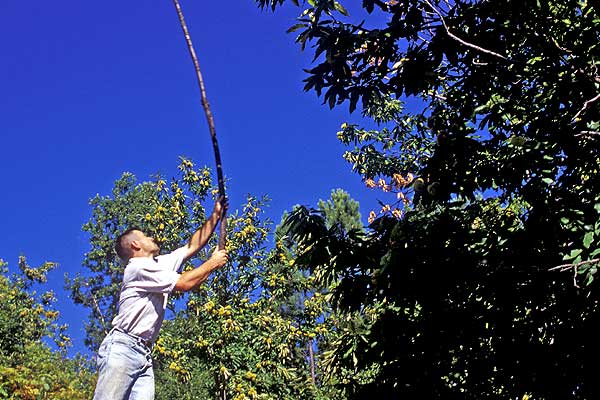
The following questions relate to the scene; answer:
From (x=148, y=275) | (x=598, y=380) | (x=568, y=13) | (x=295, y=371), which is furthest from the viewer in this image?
(x=295, y=371)

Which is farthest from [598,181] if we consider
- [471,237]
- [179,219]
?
[179,219]

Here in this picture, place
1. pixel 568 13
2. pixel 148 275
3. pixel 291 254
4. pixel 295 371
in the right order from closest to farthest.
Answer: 1. pixel 148 275
2. pixel 568 13
3. pixel 295 371
4. pixel 291 254

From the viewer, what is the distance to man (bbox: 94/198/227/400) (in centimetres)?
349

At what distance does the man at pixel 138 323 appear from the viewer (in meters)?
3.49

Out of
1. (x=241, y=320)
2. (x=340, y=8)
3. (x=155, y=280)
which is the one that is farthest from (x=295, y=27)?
(x=241, y=320)

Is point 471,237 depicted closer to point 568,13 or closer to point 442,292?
point 442,292

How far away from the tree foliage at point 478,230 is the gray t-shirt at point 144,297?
2.24m

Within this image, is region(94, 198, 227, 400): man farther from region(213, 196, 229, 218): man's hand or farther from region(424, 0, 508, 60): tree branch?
region(424, 0, 508, 60): tree branch

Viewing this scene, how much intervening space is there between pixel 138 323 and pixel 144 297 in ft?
0.43

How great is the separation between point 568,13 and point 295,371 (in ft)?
25.1

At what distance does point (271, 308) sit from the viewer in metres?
12.4

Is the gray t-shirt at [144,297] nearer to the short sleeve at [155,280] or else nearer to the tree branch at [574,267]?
the short sleeve at [155,280]

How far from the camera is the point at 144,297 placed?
12.1 ft

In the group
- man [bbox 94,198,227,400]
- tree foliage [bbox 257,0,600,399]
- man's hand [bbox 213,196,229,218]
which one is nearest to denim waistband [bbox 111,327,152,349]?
man [bbox 94,198,227,400]
